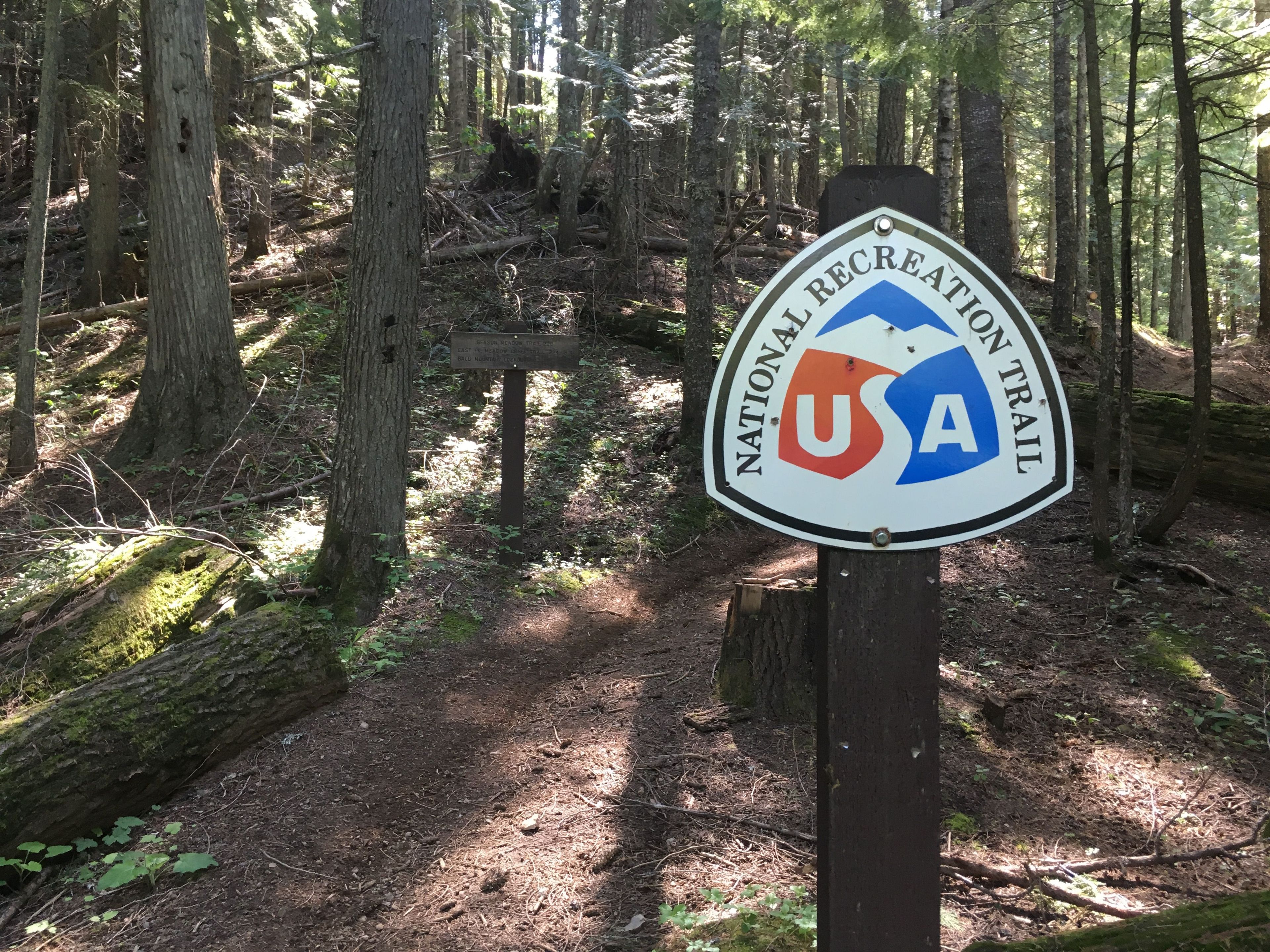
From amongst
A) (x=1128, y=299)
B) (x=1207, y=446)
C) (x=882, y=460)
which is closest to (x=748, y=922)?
(x=882, y=460)

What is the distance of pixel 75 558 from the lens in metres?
5.96

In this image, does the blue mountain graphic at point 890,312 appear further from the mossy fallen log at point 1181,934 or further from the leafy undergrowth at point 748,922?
the leafy undergrowth at point 748,922

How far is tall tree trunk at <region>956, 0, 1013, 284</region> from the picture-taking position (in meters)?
10.2

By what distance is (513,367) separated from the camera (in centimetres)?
696

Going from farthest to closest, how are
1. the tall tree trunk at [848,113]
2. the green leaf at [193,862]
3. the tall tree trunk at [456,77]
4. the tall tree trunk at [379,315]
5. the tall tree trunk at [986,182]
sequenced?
the tall tree trunk at [456,77], the tall tree trunk at [848,113], the tall tree trunk at [986,182], the tall tree trunk at [379,315], the green leaf at [193,862]

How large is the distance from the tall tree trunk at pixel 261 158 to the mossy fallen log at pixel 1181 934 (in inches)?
526

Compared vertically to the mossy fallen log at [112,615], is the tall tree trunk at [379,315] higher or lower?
higher

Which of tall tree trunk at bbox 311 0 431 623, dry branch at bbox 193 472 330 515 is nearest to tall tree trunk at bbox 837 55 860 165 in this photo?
tall tree trunk at bbox 311 0 431 623

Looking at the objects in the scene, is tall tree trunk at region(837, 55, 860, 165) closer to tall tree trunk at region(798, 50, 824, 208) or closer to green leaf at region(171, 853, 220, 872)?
tall tree trunk at region(798, 50, 824, 208)

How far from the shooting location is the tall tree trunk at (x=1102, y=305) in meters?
5.79

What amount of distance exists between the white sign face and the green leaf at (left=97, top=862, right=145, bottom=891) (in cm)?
319

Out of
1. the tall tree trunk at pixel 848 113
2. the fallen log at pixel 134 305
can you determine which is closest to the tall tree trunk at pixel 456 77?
the fallen log at pixel 134 305

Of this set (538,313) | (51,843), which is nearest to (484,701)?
(51,843)

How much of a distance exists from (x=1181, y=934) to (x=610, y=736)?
2.86 m
